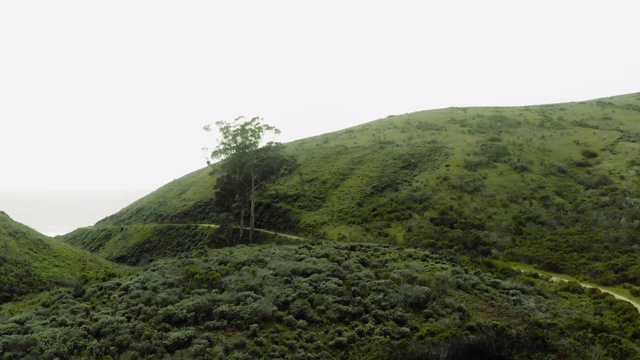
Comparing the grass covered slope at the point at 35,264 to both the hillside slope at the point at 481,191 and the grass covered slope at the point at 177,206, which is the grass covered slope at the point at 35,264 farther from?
the hillside slope at the point at 481,191

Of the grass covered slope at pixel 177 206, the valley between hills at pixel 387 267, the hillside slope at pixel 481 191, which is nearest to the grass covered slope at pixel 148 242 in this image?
the valley between hills at pixel 387 267

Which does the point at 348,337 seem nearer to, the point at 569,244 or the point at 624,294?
the point at 624,294

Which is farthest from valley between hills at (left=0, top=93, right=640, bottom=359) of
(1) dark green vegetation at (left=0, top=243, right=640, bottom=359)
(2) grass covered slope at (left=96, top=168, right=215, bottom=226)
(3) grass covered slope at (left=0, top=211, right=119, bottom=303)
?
(2) grass covered slope at (left=96, top=168, right=215, bottom=226)

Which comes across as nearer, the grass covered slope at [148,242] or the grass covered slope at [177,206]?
the grass covered slope at [148,242]

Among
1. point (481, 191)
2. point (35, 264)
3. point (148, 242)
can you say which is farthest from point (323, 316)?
point (148, 242)

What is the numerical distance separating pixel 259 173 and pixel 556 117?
61.3 meters

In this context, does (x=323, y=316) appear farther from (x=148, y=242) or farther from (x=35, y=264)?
(x=148, y=242)

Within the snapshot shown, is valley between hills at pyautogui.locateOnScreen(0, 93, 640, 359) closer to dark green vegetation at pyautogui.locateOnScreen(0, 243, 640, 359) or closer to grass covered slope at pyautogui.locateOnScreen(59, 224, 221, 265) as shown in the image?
dark green vegetation at pyautogui.locateOnScreen(0, 243, 640, 359)

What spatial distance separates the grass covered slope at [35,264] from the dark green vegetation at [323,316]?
5.57 m

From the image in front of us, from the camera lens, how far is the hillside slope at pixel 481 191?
111 feet

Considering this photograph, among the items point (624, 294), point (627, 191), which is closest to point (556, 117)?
point (627, 191)

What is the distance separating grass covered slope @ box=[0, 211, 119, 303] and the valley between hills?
0.68 ft

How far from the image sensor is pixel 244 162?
51938 millimetres

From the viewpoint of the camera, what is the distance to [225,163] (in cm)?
5288
